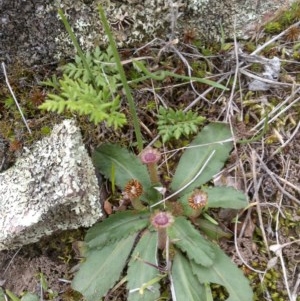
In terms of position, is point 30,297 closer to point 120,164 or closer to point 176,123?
point 120,164

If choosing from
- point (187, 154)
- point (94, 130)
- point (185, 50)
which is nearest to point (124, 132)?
point (94, 130)

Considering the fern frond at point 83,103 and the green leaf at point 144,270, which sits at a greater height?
the fern frond at point 83,103

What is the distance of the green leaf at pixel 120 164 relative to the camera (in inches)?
88.4

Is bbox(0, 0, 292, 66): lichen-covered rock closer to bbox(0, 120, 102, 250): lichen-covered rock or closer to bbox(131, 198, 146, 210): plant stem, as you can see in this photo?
bbox(0, 120, 102, 250): lichen-covered rock

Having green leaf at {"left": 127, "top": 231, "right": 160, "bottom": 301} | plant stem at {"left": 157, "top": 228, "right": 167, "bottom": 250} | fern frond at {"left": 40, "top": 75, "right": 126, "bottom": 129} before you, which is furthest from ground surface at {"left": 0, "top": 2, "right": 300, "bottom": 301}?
fern frond at {"left": 40, "top": 75, "right": 126, "bottom": 129}

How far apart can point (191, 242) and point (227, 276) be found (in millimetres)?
190

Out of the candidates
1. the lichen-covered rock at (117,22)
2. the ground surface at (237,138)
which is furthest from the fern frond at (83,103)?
the lichen-covered rock at (117,22)

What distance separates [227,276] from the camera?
80.7 inches

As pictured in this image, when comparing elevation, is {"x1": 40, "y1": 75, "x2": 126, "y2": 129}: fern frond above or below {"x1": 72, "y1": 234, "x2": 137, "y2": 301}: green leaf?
above

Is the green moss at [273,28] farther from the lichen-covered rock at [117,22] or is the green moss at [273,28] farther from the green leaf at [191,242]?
the green leaf at [191,242]

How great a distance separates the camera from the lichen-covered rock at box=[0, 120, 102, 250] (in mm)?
2162

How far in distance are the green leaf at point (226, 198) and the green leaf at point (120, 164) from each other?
276mm

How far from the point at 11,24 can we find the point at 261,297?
1556 millimetres

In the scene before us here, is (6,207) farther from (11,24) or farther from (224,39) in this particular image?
(224,39)
